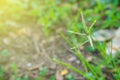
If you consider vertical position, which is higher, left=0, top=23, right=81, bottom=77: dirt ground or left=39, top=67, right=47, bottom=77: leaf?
left=0, top=23, right=81, bottom=77: dirt ground

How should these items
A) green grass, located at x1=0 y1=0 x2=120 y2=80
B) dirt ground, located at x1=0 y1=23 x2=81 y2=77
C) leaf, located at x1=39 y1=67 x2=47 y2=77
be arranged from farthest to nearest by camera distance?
green grass, located at x1=0 y1=0 x2=120 y2=80 → dirt ground, located at x1=0 y1=23 x2=81 y2=77 → leaf, located at x1=39 y1=67 x2=47 y2=77

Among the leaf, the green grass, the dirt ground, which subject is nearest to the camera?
the leaf

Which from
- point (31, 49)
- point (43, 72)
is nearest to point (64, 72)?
point (43, 72)

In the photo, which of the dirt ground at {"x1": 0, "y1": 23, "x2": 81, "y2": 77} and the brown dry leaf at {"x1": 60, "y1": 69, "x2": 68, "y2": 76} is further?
the dirt ground at {"x1": 0, "y1": 23, "x2": 81, "y2": 77}

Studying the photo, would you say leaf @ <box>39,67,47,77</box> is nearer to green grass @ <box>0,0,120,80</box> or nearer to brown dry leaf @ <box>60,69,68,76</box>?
green grass @ <box>0,0,120,80</box>

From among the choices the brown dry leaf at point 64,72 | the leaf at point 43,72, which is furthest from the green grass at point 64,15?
the brown dry leaf at point 64,72

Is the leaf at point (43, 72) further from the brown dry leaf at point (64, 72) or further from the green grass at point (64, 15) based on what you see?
the brown dry leaf at point (64, 72)

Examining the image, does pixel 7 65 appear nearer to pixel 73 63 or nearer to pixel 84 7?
pixel 73 63

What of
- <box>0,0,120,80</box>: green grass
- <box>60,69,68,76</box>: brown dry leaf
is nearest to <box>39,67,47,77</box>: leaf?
<box>0,0,120,80</box>: green grass

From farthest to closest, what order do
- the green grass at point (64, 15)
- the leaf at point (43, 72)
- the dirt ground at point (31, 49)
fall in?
the green grass at point (64, 15)
the dirt ground at point (31, 49)
the leaf at point (43, 72)

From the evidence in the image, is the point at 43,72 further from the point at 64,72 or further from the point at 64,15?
the point at 64,15
